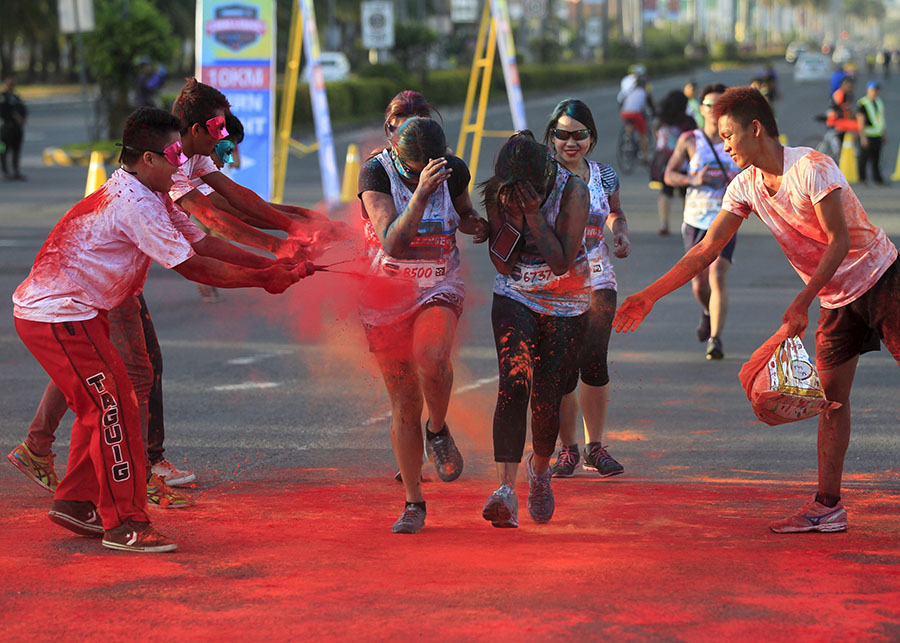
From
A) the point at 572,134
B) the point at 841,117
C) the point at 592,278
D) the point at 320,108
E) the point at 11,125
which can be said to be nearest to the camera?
the point at 572,134

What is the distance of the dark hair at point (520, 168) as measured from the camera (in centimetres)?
535

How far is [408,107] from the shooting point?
6164 mm

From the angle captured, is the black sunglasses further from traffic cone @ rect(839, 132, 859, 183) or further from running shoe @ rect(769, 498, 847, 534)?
traffic cone @ rect(839, 132, 859, 183)

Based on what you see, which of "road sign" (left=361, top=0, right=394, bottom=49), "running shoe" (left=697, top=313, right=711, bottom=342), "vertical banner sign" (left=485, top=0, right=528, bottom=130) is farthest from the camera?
"road sign" (left=361, top=0, right=394, bottom=49)

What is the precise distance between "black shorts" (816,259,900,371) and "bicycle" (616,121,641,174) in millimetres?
22013

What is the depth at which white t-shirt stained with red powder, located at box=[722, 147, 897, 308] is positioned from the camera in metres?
5.23

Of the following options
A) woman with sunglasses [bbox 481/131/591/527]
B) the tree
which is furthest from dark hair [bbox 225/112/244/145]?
the tree

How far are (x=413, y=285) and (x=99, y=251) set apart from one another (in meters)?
1.27

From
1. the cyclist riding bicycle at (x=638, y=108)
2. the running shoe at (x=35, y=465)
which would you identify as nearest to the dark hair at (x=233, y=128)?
the running shoe at (x=35, y=465)

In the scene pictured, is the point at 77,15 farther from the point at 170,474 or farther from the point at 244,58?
the point at 170,474

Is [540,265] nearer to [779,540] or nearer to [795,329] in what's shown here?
[795,329]

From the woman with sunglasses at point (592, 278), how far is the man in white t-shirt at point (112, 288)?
1.67 meters

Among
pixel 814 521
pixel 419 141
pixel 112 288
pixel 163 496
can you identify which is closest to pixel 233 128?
pixel 419 141

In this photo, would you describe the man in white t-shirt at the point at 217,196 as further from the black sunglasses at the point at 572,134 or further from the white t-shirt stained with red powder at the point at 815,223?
the white t-shirt stained with red powder at the point at 815,223
